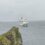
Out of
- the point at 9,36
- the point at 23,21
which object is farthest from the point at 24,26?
the point at 9,36

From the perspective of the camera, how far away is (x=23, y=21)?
8069 centimetres

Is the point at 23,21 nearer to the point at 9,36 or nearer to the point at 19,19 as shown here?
the point at 19,19

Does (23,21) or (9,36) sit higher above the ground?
(9,36)

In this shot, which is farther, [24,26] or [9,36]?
[24,26]

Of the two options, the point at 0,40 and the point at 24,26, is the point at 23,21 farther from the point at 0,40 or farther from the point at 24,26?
the point at 0,40

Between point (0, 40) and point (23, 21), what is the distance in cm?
7223

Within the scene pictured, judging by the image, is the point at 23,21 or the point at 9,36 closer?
the point at 9,36

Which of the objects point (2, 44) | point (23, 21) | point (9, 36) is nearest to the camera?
point (2, 44)

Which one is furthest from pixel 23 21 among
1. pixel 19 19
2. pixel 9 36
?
pixel 9 36

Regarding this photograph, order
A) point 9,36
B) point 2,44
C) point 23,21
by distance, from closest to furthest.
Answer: point 2,44 < point 9,36 < point 23,21

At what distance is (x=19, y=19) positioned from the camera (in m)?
82.9

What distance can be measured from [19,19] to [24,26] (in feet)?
16.5

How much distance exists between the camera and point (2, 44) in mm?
8430

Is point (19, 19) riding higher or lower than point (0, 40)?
lower
